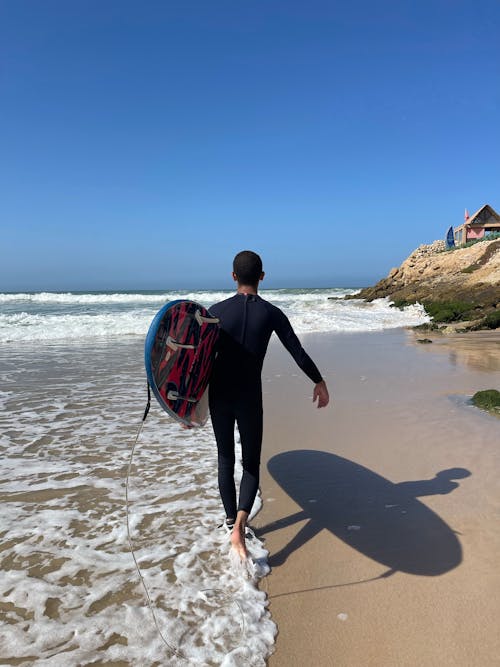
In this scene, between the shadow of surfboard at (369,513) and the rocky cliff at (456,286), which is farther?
the rocky cliff at (456,286)

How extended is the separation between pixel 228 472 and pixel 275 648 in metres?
1.06

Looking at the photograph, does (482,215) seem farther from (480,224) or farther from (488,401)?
(488,401)

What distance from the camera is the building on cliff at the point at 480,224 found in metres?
45.4

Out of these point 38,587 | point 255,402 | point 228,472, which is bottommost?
point 38,587

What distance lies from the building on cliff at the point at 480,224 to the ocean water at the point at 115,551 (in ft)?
157

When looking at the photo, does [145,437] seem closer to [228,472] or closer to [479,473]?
[228,472]

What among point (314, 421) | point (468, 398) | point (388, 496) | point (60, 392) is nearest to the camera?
point (388, 496)

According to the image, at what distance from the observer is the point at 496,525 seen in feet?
10.1

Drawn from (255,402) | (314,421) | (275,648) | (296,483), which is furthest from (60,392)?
(275,648)

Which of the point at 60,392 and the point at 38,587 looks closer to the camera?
the point at 38,587

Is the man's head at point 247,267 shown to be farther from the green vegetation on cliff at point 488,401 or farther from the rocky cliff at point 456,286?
the rocky cliff at point 456,286

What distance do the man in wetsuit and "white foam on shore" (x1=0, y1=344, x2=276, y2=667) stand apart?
0.45 m

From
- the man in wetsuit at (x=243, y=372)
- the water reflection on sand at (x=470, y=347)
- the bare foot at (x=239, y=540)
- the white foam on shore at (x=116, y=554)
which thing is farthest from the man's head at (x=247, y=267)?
the water reflection on sand at (x=470, y=347)

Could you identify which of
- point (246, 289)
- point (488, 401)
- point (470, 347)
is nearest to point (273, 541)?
point (246, 289)
